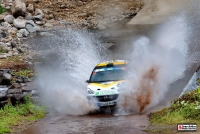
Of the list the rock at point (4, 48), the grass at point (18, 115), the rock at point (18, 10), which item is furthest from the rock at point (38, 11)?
the grass at point (18, 115)

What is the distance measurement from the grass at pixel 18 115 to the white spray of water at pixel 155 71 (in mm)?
3354

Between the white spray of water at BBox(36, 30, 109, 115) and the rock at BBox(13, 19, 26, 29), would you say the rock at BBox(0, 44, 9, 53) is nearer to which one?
the white spray of water at BBox(36, 30, 109, 115)

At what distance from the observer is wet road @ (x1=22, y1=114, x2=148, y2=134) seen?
12.4 m

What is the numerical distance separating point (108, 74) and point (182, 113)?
4573 millimetres

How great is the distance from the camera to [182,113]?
40.5 ft

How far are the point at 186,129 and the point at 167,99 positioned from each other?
19.2 feet

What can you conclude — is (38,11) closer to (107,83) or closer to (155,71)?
(155,71)

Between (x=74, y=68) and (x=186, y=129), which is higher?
(x=186, y=129)

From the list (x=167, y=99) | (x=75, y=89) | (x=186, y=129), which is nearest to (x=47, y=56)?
(x=75, y=89)

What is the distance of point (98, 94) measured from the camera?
49.9ft

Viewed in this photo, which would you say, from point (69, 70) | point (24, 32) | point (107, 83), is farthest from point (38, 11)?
point (107, 83)

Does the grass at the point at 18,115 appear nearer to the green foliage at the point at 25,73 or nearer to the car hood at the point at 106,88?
the car hood at the point at 106,88

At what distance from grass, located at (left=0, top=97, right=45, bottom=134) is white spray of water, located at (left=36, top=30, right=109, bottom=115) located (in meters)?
0.77

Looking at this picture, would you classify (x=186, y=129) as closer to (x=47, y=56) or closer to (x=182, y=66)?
(x=182, y=66)
